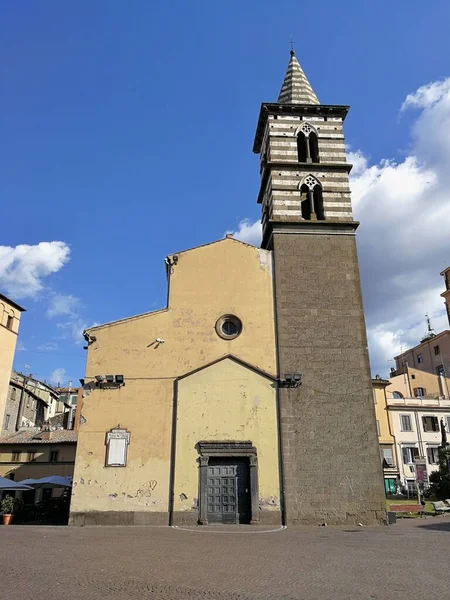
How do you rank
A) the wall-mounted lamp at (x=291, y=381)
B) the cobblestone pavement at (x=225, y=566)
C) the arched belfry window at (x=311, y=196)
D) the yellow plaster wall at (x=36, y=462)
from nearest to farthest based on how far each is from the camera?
1. the cobblestone pavement at (x=225, y=566)
2. the wall-mounted lamp at (x=291, y=381)
3. the arched belfry window at (x=311, y=196)
4. the yellow plaster wall at (x=36, y=462)

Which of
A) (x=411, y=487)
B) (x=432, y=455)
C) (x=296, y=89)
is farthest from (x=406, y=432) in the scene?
(x=296, y=89)

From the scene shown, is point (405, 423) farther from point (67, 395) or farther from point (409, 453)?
point (67, 395)

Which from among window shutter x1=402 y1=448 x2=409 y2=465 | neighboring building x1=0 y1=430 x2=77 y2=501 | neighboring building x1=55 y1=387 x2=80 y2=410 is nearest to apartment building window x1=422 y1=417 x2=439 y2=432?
window shutter x1=402 y1=448 x2=409 y2=465

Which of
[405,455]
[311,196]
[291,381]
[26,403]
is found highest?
[311,196]

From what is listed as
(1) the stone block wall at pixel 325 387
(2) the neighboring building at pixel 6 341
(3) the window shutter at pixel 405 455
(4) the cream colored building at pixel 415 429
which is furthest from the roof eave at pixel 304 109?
(3) the window shutter at pixel 405 455

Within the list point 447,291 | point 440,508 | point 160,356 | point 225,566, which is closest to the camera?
point 225,566

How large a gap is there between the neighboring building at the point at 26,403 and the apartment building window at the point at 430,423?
33.3m

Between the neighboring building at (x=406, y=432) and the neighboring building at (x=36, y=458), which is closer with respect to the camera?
the neighboring building at (x=36, y=458)

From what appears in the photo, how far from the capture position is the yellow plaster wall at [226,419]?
54.1 feet

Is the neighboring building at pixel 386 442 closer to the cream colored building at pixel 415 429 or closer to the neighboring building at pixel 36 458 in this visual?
the cream colored building at pixel 415 429

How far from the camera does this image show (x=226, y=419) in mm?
17219

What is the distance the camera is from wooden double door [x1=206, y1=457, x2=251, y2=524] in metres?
16.3

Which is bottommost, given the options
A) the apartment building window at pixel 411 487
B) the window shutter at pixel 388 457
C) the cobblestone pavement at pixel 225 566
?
the cobblestone pavement at pixel 225 566

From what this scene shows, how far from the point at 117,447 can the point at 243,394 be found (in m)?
4.77
